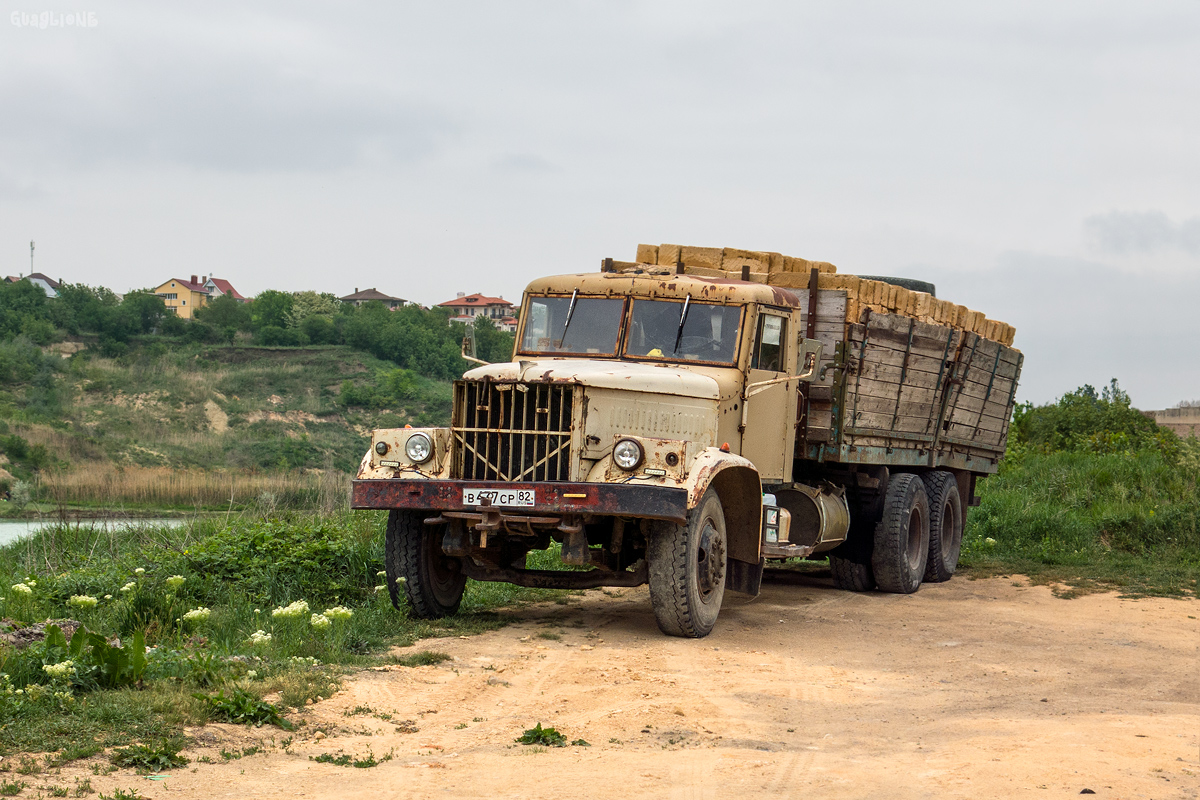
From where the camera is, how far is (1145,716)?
6.60 metres

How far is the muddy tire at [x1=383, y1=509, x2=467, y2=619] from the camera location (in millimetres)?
8844

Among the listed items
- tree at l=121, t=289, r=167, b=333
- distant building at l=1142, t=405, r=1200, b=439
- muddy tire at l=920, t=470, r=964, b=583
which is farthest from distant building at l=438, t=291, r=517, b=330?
muddy tire at l=920, t=470, r=964, b=583

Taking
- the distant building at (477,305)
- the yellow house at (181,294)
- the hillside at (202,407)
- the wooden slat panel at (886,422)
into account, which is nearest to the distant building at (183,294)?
the yellow house at (181,294)

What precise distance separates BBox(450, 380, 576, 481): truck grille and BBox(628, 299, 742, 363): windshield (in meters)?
1.28

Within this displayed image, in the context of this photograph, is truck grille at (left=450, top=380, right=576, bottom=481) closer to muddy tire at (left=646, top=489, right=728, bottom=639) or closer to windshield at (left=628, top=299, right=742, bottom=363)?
muddy tire at (left=646, top=489, right=728, bottom=639)

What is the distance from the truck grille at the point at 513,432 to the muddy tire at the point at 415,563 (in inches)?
26.4

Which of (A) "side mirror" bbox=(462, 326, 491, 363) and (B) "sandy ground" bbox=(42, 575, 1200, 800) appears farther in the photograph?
(A) "side mirror" bbox=(462, 326, 491, 363)

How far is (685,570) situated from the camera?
832cm

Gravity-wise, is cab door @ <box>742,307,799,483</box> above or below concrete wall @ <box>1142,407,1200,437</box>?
below

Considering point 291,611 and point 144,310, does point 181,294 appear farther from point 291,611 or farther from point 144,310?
point 291,611

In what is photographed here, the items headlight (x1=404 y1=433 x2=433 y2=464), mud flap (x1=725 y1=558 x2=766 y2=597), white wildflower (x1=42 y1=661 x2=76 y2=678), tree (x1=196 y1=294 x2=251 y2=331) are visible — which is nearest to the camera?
white wildflower (x1=42 y1=661 x2=76 y2=678)

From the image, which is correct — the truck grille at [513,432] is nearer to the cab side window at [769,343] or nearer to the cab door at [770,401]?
the cab door at [770,401]

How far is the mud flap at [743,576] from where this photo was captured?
32.1 feet

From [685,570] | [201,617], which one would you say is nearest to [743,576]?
[685,570]
